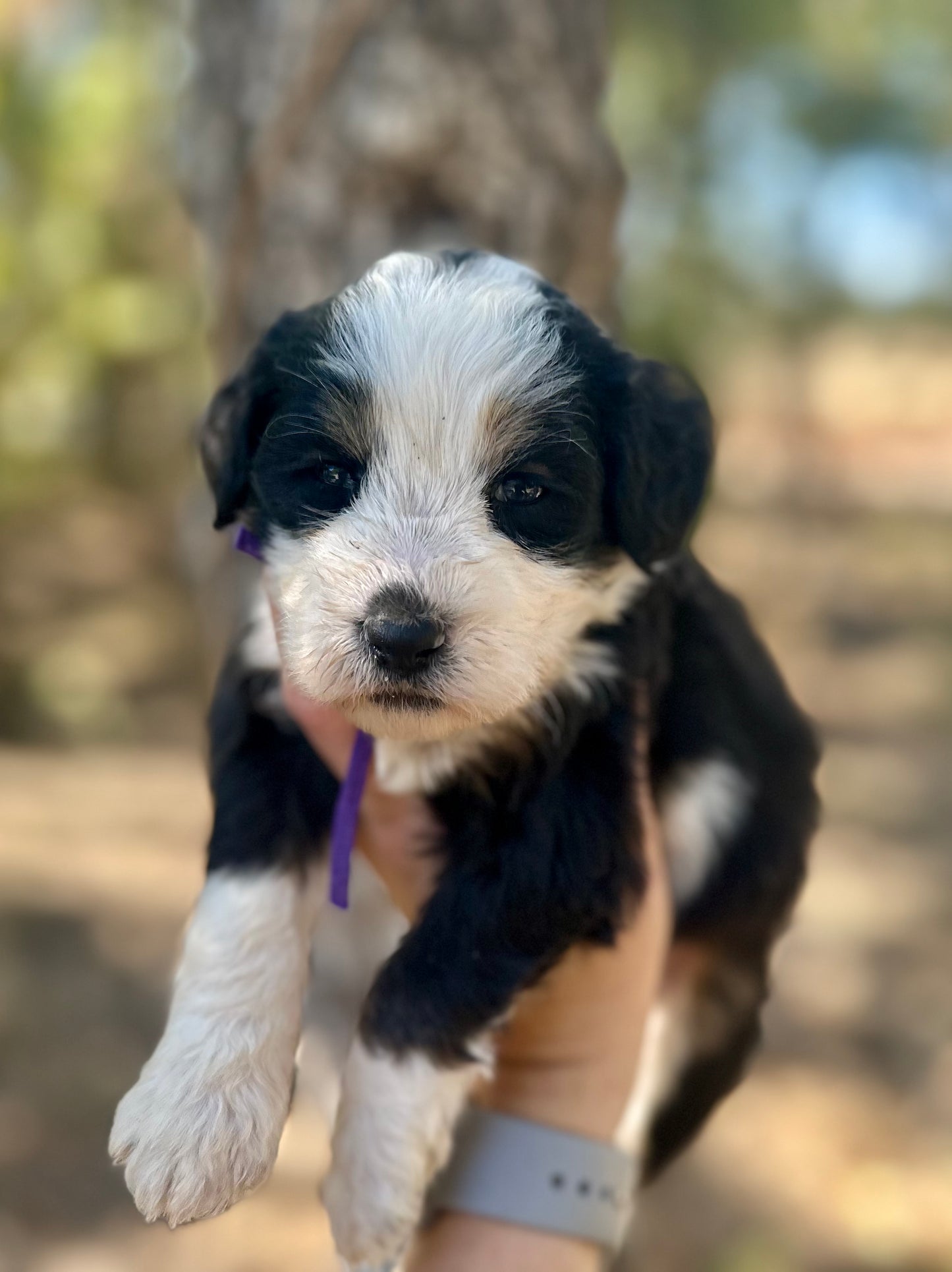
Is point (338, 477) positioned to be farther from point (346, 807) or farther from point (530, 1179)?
point (530, 1179)

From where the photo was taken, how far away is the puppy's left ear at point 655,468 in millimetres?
1873

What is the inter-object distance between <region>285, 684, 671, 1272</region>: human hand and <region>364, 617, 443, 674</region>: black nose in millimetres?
479

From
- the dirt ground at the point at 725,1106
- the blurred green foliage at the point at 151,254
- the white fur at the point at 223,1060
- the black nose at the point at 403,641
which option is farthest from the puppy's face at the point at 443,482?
the blurred green foliage at the point at 151,254

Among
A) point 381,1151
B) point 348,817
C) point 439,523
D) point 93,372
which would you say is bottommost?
point 381,1151

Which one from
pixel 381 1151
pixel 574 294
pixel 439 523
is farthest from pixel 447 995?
pixel 574 294

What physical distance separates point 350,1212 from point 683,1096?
108cm

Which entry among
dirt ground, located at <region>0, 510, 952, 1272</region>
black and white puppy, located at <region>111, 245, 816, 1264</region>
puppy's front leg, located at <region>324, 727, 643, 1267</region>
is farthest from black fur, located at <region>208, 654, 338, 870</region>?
dirt ground, located at <region>0, 510, 952, 1272</region>

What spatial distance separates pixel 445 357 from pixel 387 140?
4.97 feet

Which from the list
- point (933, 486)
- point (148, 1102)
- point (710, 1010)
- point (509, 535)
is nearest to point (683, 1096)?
point (710, 1010)

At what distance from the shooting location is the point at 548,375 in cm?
183

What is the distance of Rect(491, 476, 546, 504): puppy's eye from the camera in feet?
5.80

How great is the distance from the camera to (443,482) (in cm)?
172

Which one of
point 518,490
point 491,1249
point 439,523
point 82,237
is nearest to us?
point 439,523

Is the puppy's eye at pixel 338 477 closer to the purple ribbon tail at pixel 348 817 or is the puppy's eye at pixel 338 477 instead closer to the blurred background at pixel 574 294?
the purple ribbon tail at pixel 348 817
